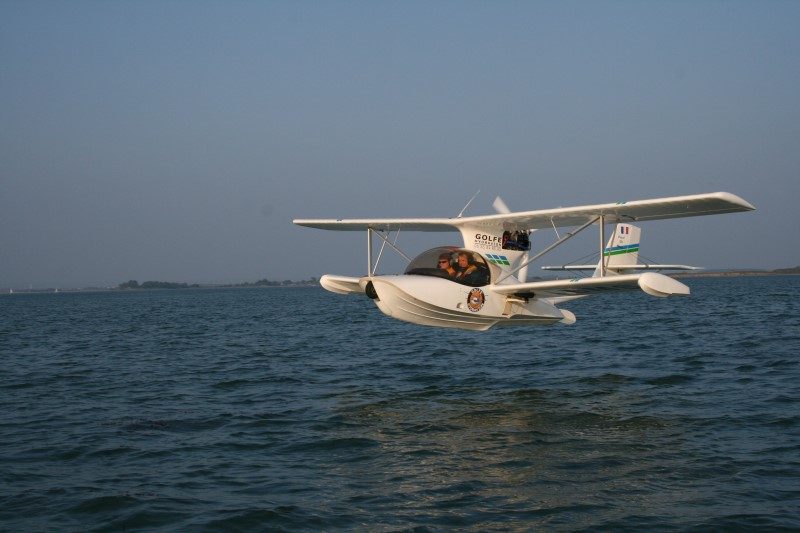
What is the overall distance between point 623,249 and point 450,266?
807cm

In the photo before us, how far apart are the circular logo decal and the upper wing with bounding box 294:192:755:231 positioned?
2.00 m

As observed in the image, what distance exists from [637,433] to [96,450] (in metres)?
8.92

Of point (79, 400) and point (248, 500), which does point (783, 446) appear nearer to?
point (248, 500)

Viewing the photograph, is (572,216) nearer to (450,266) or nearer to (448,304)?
(450,266)

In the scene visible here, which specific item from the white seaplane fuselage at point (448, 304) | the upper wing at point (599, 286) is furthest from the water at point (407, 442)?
the upper wing at point (599, 286)

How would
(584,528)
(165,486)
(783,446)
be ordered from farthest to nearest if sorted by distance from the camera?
1. (783,446)
2. (165,486)
3. (584,528)

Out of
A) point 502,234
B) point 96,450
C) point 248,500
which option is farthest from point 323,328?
point 248,500

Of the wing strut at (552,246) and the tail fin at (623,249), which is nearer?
the wing strut at (552,246)

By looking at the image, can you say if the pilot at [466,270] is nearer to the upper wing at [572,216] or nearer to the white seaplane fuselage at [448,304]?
the white seaplane fuselage at [448,304]

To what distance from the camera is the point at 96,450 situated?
Result: 11969mm

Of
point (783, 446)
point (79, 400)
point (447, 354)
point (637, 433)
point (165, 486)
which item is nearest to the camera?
point (165, 486)

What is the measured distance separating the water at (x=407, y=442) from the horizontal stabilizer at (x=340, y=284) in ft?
8.00

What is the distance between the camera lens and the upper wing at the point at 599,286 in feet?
48.7

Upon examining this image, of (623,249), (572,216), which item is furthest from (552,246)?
(623,249)
